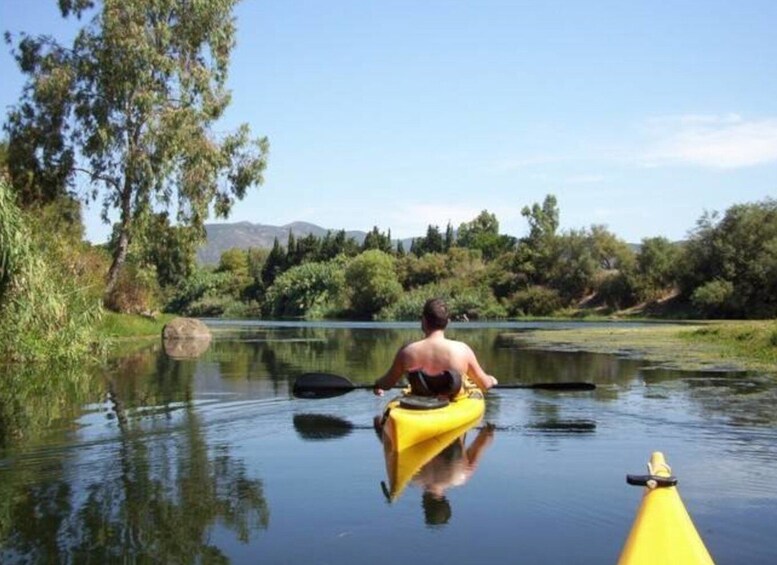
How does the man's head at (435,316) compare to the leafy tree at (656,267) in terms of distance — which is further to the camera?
the leafy tree at (656,267)

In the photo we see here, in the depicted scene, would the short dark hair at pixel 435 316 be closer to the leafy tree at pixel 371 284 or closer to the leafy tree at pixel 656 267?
the leafy tree at pixel 656 267

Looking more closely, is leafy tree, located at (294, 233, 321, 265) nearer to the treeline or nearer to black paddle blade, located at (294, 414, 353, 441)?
the treeline

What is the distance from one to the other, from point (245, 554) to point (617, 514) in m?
2.68

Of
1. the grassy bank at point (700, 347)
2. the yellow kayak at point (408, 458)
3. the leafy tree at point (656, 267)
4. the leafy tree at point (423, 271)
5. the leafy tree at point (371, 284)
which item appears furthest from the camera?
the leafy tree at point (423, 271)

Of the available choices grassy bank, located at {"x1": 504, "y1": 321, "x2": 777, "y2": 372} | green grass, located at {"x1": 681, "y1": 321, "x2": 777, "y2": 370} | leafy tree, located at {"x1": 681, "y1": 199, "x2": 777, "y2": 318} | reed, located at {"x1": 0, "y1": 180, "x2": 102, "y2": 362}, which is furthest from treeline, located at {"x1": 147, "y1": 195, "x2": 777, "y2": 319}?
green grass, located at {"x1": 681, "y1": 321, "x2": 777, "y2": 370}

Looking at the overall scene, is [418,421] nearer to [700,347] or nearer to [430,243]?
[700,347]

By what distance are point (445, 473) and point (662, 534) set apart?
11.3 ft

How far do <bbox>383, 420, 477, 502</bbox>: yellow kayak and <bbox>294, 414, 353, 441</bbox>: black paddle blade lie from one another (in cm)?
165

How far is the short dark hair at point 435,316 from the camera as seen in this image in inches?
326

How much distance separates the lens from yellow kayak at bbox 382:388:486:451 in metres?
7.47

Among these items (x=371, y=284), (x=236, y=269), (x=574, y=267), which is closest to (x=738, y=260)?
(x=574, y=267)

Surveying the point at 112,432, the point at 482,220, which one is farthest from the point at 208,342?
the point at 482,220

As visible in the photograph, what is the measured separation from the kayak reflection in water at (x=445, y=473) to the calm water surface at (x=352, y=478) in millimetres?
29

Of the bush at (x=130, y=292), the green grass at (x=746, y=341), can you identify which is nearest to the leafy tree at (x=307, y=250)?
the bush at (x=130, y=292)
